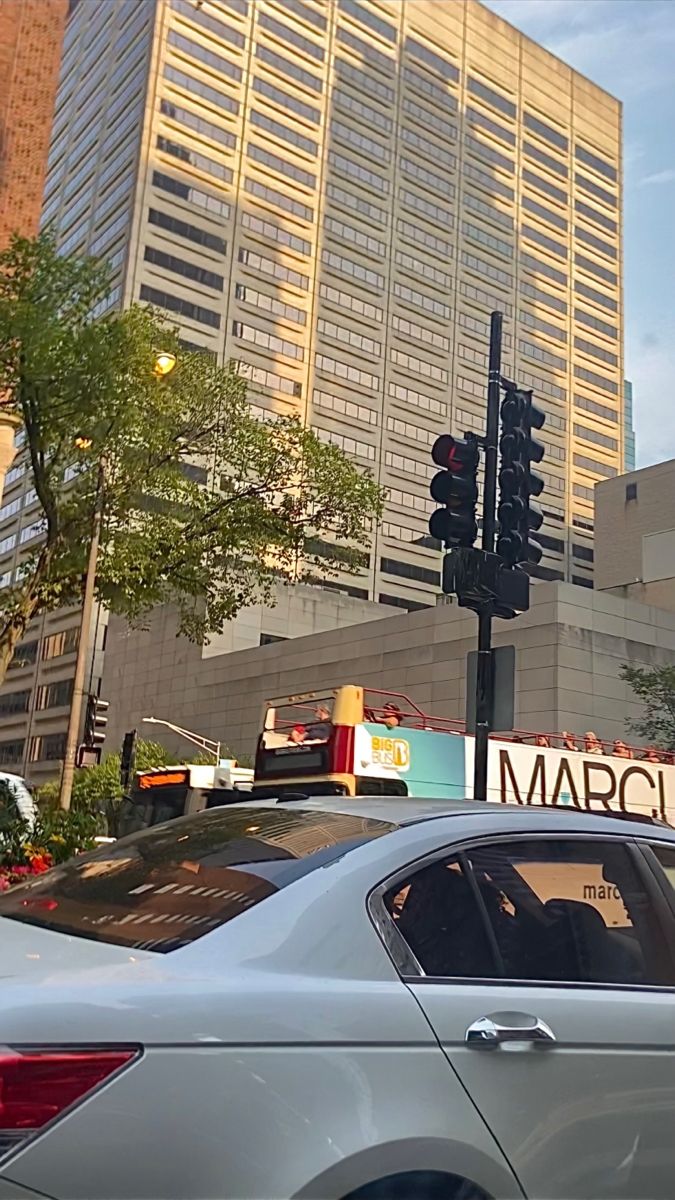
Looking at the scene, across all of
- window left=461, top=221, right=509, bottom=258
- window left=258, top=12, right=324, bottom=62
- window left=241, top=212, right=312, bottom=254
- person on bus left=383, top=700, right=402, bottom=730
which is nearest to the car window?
person on bus left=383, top=700, right=402, bottom=730

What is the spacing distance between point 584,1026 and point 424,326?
94.6 metres

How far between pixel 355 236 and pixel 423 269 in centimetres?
752

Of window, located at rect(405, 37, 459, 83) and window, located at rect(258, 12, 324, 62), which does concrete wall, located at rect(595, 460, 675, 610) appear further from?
window, located at rect(405, 37, 459, 83)

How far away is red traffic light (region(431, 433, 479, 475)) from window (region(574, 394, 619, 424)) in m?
99.1

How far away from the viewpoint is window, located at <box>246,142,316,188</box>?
85.2m

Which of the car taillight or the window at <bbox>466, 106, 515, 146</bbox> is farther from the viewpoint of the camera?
the window at <bbox>466, 106, 515, 146</bbox>

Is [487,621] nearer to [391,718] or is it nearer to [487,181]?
[391,718]

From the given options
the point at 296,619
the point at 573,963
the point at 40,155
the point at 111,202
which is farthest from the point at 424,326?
the point at 573,963

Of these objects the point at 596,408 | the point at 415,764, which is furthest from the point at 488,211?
the point at 415,764

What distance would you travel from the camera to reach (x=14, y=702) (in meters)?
82.0

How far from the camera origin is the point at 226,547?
19.7 meters

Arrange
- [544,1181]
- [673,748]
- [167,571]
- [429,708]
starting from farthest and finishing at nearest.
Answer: [429,708]
[673,748]
[167,571]
[544,1181]

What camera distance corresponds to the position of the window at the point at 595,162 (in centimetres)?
11200

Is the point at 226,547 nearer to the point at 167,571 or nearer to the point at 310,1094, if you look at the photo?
the point at 167,571
